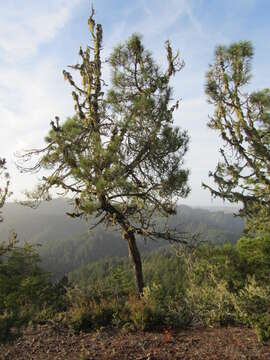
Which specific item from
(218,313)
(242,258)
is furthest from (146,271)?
(218,313)

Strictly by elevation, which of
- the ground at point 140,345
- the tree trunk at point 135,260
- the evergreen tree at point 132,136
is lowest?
the ground at point 140,345

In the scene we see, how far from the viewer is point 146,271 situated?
88.1 metres

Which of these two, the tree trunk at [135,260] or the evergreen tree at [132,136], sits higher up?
the evergreen tree at [132,136]

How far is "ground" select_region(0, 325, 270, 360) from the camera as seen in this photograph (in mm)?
4609

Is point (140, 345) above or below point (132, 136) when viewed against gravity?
below

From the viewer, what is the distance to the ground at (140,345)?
4.61 metres

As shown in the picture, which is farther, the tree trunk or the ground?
the tree trunk

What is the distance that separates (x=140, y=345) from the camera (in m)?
5.01

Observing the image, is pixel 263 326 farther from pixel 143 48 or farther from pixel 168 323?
pixel 143 48

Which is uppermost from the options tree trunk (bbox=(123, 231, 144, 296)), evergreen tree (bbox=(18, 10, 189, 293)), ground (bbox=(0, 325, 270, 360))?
evergreen tree (bbox=(18, 10, 189, 293))

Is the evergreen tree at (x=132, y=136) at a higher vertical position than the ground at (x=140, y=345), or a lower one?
higher

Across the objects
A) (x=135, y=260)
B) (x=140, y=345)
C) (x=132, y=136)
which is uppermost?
(x=132, y=136)

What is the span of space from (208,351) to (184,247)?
2.97 m

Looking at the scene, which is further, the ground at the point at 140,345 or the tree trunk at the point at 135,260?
the tree trunk at the point at 135,260
